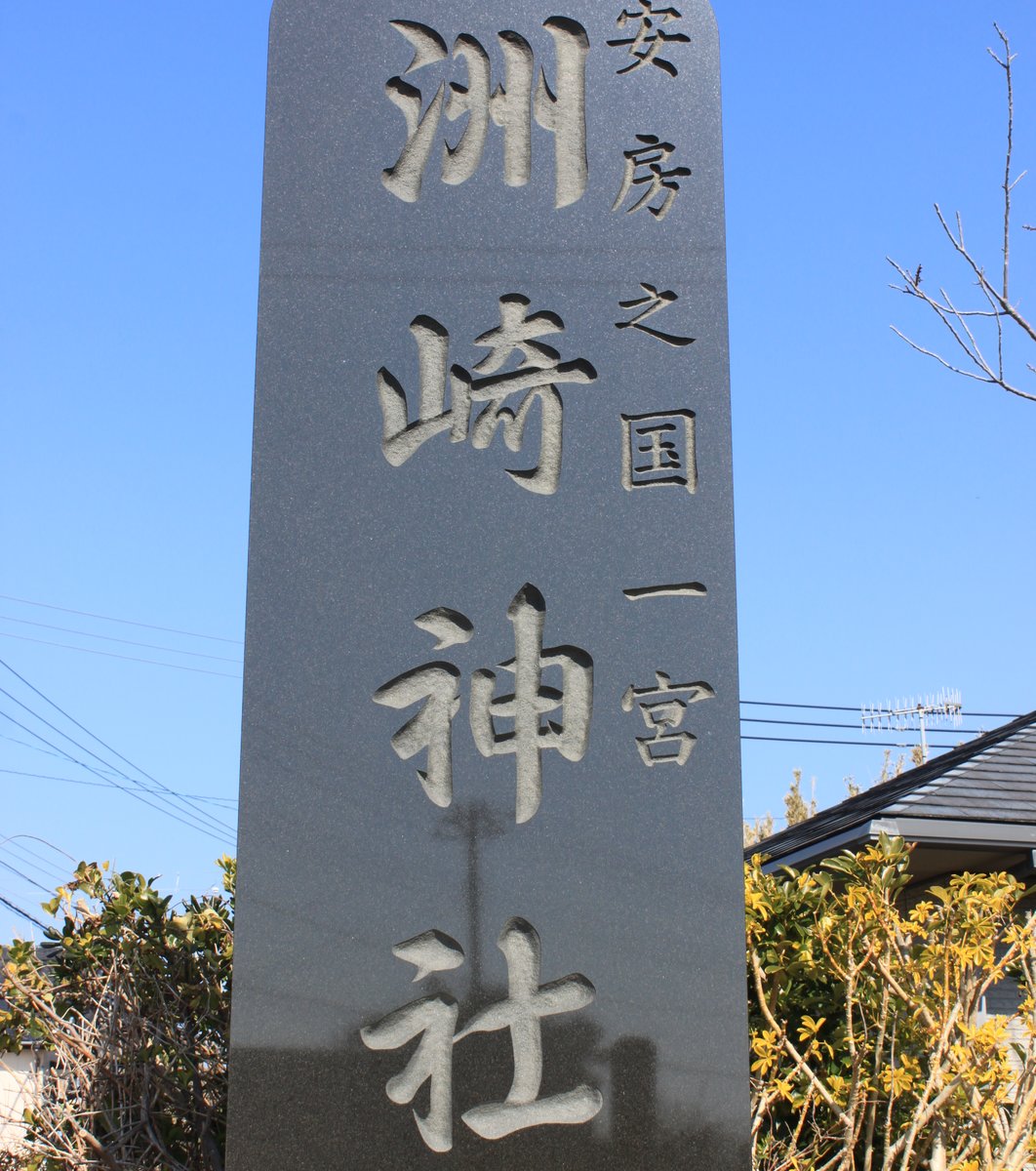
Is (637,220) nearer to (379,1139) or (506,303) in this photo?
(506,303)

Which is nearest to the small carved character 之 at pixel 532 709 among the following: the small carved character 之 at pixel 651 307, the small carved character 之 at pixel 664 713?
the small carved character 之 at pixel 664 713

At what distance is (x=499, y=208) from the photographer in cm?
354

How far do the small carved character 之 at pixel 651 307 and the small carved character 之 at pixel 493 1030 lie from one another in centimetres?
160

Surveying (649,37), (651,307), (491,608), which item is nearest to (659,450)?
(651,307)

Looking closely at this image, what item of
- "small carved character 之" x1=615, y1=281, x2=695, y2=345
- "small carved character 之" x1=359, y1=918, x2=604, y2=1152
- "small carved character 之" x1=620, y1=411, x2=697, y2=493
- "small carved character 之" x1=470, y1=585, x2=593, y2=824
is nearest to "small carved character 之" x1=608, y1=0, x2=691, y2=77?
"small carved character 之" x1=615, y1=281, x2=695, y2=345

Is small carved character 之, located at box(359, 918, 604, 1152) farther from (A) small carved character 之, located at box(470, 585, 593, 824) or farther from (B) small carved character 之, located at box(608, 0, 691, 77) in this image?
(B) small carved character 之, located at box(608, 0, 691, 77)

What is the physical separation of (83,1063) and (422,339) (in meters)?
2.34

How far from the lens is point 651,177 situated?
358 cm

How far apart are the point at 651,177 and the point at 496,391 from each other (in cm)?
80

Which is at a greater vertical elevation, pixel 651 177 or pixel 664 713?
pixel 651 177

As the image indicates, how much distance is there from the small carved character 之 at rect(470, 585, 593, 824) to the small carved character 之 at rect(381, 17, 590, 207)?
131 cm

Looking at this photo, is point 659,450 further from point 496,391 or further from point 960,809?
point 960,809

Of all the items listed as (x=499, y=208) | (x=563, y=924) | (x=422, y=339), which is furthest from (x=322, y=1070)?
(x=499, y=208)

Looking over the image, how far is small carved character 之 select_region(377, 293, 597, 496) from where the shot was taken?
11.0 ft
